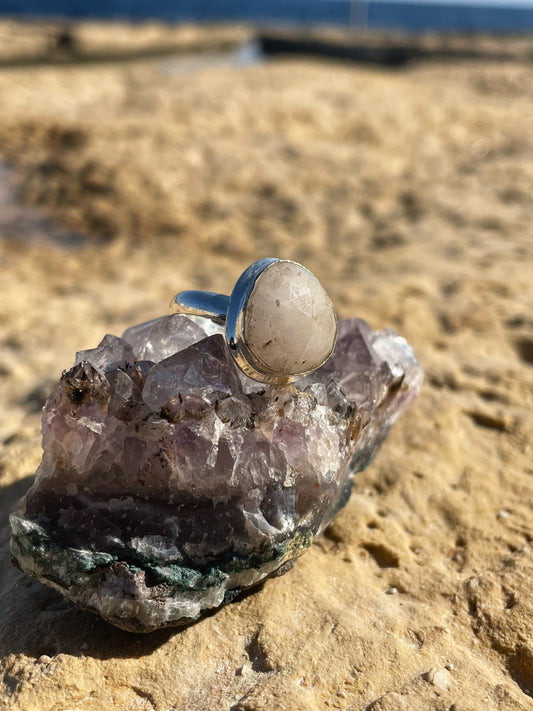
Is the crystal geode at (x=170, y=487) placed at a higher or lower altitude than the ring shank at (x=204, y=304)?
lower

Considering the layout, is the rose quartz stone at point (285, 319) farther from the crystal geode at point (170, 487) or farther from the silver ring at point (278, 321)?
the crystal geode at point (170, 487)

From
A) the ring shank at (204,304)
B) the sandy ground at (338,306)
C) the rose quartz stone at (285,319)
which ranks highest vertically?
the rose quartz stone at (285,319)

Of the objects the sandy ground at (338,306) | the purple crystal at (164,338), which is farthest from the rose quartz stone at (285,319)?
the sandy ground at (338,306)

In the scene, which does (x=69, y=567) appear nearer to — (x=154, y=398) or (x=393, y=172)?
(x=154, y=398)

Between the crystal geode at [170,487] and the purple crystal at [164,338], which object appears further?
the purple crystal at [164,338]

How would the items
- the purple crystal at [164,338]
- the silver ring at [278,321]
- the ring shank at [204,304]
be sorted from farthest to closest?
the purple crystal at [164,338], the ring shank at [204,304], the silver ring at [278,321]

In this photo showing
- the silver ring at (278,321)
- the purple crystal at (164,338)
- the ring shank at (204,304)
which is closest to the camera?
the silver ring at (278,321)
